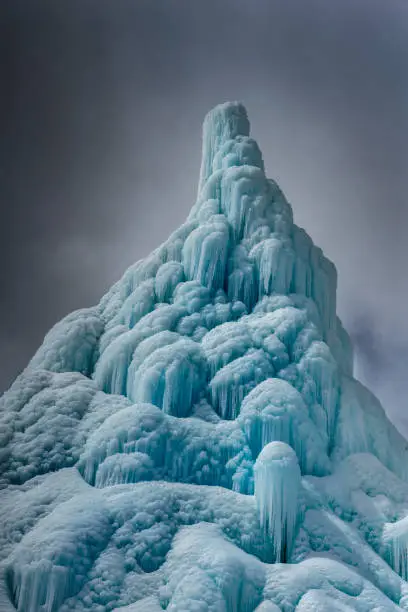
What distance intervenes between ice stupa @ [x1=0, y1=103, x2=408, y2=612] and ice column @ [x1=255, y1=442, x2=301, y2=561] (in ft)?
0.10

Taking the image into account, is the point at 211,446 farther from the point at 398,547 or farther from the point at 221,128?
the point at 221,128

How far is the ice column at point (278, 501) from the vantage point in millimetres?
14086

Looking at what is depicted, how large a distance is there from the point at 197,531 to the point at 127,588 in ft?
5.58

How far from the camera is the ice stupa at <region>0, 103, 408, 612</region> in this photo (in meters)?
12.8

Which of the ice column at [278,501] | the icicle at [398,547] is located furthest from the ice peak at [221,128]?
the icicle at [398,547]

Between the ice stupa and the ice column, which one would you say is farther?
the ice column

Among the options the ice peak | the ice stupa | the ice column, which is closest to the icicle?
the ice stupa

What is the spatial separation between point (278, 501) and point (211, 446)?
214 centimetres

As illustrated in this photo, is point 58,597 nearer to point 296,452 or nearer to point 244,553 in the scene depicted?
point 244,553

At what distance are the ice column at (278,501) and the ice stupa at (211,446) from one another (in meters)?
0.03

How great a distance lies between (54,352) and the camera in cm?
1878

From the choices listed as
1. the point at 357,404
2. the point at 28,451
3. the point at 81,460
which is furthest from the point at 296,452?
the point at 28,451

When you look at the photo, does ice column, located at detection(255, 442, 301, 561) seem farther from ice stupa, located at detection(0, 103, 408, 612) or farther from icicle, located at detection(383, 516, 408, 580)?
icicle, located at detection(383, 516, 408, 580)

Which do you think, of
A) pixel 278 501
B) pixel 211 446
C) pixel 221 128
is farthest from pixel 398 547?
pixel 221 128
